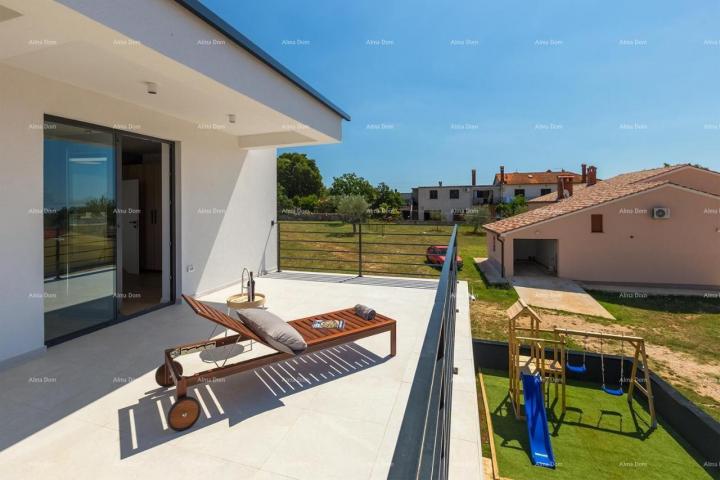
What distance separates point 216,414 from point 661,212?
1964cm

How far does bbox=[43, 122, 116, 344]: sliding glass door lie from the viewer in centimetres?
421

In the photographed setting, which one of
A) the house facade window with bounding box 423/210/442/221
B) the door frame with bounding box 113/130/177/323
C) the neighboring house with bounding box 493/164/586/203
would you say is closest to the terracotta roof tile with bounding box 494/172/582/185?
the neighboring house with bounding box 493/164/586/203

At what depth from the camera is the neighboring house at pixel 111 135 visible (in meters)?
3.11

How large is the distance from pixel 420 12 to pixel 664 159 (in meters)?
58.5

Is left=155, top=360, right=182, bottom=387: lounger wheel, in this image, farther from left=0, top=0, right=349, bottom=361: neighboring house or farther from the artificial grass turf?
the artificial grass turf

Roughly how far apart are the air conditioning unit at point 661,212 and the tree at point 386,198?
3610cm

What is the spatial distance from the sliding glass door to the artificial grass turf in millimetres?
6176

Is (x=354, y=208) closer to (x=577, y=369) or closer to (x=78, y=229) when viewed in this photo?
(x=577, y=369)

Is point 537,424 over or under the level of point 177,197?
under

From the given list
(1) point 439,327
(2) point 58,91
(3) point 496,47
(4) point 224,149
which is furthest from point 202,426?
(3) point 496,47

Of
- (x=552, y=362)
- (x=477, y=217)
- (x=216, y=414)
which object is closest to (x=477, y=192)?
(x=477, y=217)

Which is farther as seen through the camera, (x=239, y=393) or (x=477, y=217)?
(x=477, y=217)

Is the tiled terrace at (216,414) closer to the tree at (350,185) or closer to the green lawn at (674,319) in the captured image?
the green lawn at (674,319)

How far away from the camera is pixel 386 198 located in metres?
52.2
